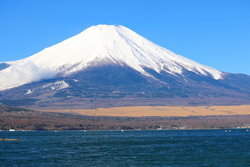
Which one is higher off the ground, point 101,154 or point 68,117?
point 68,117

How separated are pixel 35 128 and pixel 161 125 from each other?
5438 centimetres

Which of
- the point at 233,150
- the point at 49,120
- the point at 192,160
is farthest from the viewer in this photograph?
the point at 49,120

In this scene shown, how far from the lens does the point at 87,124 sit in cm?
16750

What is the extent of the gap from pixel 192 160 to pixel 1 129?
110 m

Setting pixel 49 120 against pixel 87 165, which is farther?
pixel 49 120

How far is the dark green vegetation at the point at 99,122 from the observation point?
15750 cm

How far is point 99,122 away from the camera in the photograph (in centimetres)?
17562

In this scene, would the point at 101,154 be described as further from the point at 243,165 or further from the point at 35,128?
the point at 35,128

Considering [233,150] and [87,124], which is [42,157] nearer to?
[233,150]

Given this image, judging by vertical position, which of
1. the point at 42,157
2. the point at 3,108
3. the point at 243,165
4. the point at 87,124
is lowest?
the point at 243,165

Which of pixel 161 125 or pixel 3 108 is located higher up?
pixel 3 108

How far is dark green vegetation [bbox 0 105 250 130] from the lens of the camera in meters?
158

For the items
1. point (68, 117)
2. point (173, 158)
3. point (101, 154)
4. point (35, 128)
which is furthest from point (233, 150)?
point (68, 117)

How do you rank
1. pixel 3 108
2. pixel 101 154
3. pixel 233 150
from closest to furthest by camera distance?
pixel 101 154
pixel 233 150
pixel 3 108
